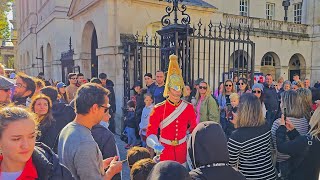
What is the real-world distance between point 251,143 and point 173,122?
Result: 4.35 feet

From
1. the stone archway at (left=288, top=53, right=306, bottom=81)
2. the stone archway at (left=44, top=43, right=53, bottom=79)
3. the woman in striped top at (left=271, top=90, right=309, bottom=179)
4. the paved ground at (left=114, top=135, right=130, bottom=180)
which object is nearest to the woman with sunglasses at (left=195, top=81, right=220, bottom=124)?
the paved ground at (left=114, top=135, right=130, bottom=180)

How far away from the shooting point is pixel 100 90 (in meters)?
2.64

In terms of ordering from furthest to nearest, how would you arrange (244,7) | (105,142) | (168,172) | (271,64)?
(244,7) → (271,64) → (105,142) → (168,172)

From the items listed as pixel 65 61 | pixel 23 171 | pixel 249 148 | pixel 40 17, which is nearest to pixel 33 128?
pixel 23 171

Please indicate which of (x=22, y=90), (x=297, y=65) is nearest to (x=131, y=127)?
(x=22, y=90)

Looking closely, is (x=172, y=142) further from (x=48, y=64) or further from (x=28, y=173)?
(x=48, y=64)

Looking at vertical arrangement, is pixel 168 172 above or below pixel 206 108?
above

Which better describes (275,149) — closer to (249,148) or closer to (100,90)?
(249,148)

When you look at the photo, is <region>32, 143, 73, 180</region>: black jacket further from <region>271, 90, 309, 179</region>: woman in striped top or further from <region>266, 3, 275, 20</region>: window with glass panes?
<region>266, 3, 275, 20</region>: window with glass panes

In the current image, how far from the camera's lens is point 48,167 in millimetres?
1953

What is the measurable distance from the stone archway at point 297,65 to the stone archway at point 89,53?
45.4 feet

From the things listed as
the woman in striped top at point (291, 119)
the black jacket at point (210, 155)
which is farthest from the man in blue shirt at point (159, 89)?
the black jacket at point (210, 155)

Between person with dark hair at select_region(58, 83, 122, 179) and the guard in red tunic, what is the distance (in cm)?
164

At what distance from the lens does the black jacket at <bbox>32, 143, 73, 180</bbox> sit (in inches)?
76.5
